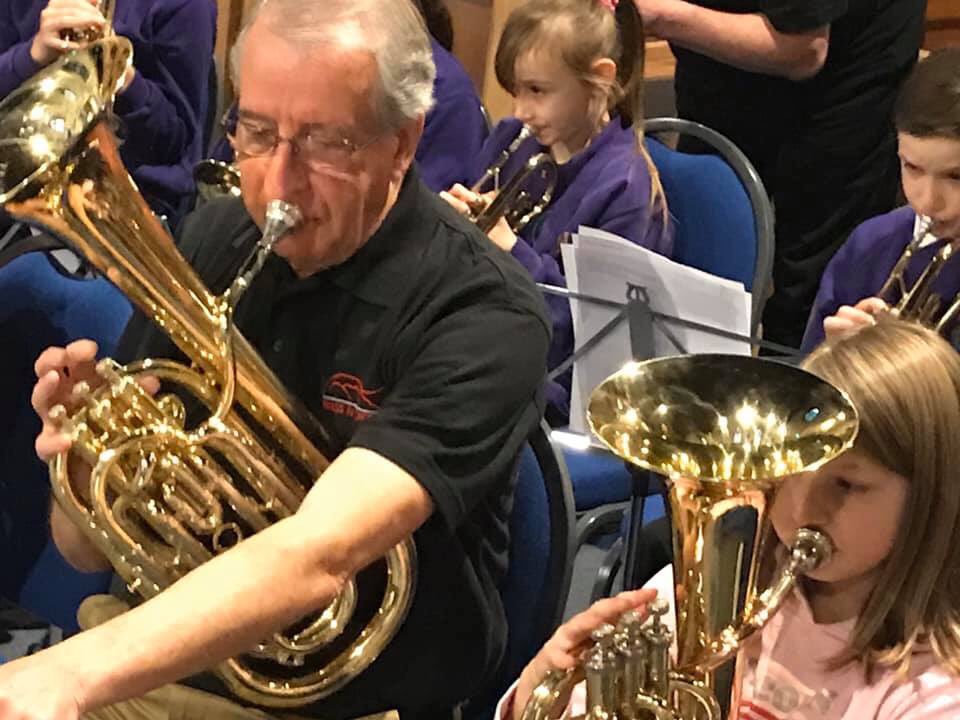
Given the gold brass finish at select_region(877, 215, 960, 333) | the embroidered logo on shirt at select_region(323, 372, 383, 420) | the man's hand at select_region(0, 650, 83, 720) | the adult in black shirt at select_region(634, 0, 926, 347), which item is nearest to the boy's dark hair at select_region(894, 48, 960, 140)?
the gold brass finish at select_region(877, 215, 960, 333)

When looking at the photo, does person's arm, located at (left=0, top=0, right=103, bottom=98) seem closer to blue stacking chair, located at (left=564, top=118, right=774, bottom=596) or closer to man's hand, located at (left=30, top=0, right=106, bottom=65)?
man's hand, located at (left=30, top=0, right=106, bottom=65)

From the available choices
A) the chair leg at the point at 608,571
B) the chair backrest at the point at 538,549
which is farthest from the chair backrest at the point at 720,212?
the chair backrest at the point at 538,549

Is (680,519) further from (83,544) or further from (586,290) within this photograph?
(586,290)

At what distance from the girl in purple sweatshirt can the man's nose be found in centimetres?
96

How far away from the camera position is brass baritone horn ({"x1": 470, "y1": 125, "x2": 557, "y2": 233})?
2133mm

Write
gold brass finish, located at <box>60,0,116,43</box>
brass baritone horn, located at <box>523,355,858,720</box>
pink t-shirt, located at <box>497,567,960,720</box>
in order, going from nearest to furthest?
brass baritone horn, located at <box>523,355,858,720</box>, pink t-shirt, located at <box>497,567,960,720</box>, gold brass finish, located at <box>60,0,116,43</box>

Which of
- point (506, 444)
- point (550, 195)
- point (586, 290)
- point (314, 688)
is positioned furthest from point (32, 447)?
point (550, 195)

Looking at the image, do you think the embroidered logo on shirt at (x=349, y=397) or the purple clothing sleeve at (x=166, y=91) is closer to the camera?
the embroidered logo on shirt at (x=349, y=397)

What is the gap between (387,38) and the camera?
1.13 m

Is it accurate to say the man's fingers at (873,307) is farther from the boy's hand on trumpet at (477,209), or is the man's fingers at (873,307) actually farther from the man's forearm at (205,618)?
the man's forearm at (205,618)

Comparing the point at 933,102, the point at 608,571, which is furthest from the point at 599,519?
the point at 933,102

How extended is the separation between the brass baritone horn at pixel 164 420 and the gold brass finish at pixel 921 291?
792 millimetres

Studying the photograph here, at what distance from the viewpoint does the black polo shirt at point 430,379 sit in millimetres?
1113

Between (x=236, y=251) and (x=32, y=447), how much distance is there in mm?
347
